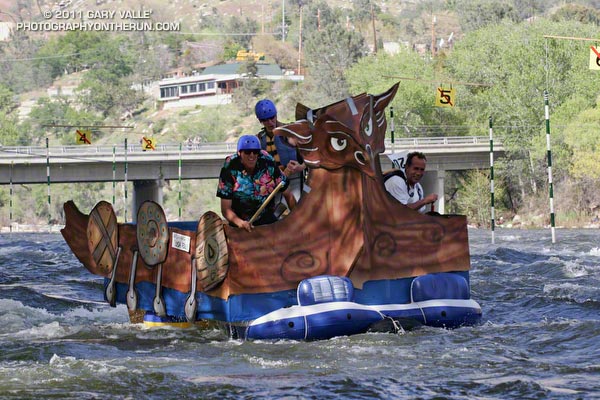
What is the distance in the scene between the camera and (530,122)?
250 ft

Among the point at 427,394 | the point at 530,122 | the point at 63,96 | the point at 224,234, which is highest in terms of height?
the point at 63,96

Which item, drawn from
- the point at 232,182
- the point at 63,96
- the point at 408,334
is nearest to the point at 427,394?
the point at 408,334

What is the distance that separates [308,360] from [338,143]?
2.50 m

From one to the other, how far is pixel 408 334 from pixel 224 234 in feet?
8.00

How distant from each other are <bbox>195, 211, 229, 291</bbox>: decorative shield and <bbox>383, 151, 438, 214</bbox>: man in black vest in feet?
7.68

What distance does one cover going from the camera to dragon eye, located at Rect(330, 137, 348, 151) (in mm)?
14234

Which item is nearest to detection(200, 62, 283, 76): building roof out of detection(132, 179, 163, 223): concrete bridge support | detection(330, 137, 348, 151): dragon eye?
detection(132, 179, 163, 223): concrete bridge support

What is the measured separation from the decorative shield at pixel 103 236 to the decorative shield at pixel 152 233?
100 centimetres

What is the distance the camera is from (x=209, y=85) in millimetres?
177500

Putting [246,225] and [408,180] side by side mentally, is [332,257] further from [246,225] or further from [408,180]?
[408,180]

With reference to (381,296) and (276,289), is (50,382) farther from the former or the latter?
(381,296)

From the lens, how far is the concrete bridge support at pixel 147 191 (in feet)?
260

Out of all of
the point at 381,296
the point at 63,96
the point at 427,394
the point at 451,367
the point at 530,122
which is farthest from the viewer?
the point at 63,96

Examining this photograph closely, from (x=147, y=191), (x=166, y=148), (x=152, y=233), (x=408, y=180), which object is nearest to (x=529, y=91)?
(x=166, y=148)
